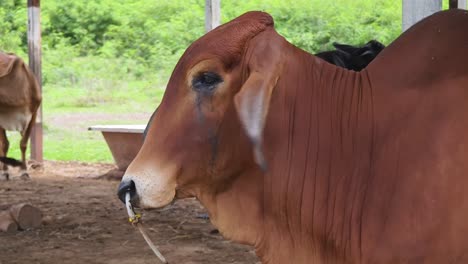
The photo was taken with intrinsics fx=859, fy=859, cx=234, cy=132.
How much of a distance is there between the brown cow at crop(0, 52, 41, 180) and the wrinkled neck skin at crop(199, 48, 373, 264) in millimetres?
9147

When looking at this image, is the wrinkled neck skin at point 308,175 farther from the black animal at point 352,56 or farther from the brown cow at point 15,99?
the brown cow at point 15,99

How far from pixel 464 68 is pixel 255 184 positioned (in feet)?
2.51

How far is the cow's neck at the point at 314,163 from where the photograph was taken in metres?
2.74

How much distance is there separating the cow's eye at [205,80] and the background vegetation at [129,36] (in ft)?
41.2

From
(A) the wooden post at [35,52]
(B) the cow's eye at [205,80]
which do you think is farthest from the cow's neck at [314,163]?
(A) the wooden post at [35,52]

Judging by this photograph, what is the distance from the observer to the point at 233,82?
2.82 m

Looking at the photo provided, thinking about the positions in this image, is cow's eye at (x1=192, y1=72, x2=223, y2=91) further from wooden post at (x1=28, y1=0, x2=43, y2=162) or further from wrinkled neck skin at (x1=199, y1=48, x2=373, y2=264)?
wooden post at (x1=28, y1=0, x2=43, y2=162)

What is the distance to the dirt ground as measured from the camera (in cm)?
615

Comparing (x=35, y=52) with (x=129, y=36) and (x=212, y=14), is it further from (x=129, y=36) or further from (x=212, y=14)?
(x=129, y=36)

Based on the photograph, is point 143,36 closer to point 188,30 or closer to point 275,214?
point 188,30

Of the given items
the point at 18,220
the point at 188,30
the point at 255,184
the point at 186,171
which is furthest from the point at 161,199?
the point at 188,30

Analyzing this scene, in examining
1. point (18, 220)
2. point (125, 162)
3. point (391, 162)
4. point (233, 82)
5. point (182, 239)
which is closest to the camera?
point (391, 162)

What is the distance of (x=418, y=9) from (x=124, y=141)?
22.1 ft

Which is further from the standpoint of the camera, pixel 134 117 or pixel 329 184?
pixel 134 117
